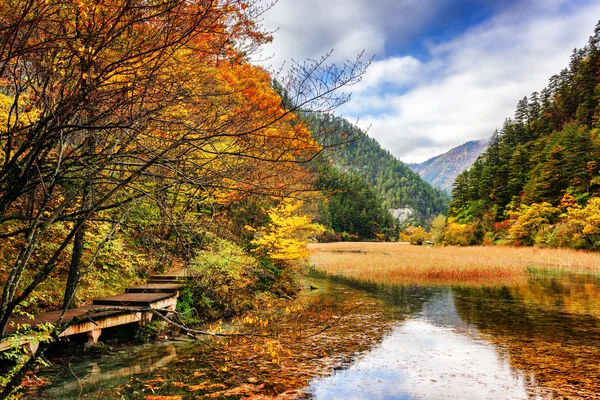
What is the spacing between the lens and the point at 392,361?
831cm

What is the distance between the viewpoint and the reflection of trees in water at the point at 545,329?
712 cm

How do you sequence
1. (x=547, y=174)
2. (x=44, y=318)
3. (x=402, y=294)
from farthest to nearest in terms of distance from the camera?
(x=547, y=174) → (x=402, y=294) → (x=44, y=318)

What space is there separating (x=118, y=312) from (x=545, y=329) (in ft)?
35.0

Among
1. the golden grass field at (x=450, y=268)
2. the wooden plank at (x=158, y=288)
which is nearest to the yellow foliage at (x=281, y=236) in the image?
the golden grass field at (x=450, y=268)

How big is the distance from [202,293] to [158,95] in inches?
362

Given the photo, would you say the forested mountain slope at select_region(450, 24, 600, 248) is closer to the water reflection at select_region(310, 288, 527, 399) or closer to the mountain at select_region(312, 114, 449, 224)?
the water reflection at select_region(310, 288, 527, 399)

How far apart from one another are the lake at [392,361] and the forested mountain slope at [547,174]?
26.4 meters

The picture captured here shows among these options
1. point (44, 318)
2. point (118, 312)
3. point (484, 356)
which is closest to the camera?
point (44, 318)

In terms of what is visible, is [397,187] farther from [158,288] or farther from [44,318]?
[44,318]

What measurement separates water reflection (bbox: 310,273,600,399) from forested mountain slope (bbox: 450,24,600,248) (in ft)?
79.9

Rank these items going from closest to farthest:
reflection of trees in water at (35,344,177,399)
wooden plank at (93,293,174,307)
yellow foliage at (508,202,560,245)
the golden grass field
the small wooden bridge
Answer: reflection of trees in water at (35,344,177,399) → the small wooden bridge → wooden plank at (93,293,174,307) → the golden grass field → yellow foliage at (508,202,560,245)

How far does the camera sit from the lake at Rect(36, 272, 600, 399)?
21.1 feet

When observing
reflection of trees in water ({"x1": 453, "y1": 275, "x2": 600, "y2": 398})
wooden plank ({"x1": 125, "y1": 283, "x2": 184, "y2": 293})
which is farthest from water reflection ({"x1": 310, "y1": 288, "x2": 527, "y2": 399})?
wooden plank ({"x1": 125, "y1": 283, "x2": 184, "y2": 293})

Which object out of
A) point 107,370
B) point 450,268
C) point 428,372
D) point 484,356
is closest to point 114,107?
point 107,370
